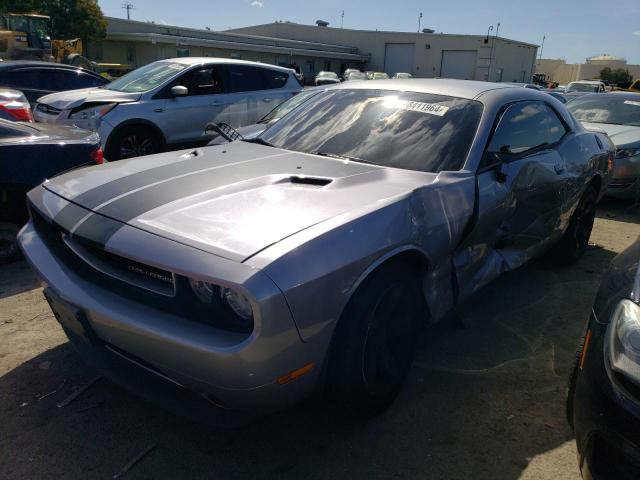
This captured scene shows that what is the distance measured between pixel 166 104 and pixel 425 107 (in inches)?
206

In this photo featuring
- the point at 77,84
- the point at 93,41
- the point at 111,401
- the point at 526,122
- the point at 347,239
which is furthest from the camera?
the point at 93,41

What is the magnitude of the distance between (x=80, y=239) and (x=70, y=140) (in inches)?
103

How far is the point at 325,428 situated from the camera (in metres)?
2.42

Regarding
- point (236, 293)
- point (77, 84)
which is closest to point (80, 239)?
point (236, 293)

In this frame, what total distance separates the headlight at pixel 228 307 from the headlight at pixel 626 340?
4.12ft

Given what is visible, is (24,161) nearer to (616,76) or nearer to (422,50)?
(422,50)

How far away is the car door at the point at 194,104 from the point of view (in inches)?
289

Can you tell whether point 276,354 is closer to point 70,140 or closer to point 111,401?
point 111,401

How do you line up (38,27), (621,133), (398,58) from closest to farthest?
(621,133)
(38,27)
(398,58)

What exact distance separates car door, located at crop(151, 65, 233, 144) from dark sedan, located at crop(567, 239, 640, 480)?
6630 millimetres

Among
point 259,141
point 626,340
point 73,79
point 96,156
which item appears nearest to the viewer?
point 626,340

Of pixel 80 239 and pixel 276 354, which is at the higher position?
pixel 80 239

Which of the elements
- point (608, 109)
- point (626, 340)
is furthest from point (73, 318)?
point (608, 109)

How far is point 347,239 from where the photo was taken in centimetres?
202
